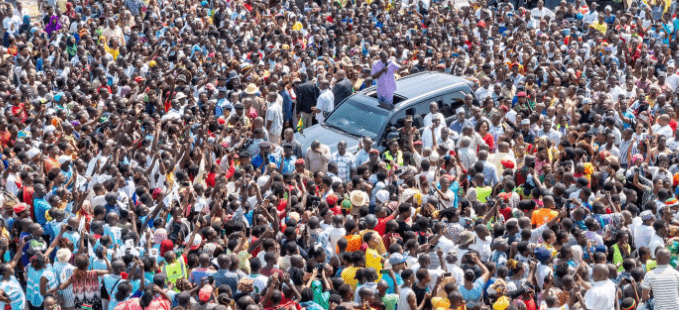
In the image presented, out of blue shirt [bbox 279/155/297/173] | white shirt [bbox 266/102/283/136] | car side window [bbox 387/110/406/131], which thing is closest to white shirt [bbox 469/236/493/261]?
blue shirt [bbox 279/155/297/173]

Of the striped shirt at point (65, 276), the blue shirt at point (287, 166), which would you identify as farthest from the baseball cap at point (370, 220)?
the striped shirt at point (65, 276)

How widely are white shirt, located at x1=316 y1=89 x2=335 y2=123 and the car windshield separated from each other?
12.2 inches

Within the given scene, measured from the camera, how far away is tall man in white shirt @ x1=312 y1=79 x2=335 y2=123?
1589cm

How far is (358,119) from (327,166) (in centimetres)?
186

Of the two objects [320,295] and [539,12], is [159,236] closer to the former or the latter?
[320,295]

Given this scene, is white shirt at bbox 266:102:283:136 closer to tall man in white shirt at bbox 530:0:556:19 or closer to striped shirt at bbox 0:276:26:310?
striped shirt at bbox 0:276:26:310

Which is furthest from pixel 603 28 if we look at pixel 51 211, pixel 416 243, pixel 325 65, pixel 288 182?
pixel 51 211

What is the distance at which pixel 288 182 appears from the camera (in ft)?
41.4

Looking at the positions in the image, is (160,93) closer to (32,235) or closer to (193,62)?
(193,62)

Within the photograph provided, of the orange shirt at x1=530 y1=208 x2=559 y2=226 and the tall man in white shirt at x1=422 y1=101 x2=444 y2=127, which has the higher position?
the orange shirt at x1=530 y1=208 x2=559 y2=226

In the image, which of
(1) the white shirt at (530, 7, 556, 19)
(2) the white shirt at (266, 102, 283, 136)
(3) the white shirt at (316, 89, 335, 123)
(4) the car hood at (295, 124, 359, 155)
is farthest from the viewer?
(1) the white shirt at (530, 7, 556, 19)

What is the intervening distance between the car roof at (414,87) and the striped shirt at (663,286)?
6.16 meters

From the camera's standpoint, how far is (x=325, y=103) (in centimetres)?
1591

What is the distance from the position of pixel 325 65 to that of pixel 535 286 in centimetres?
911
